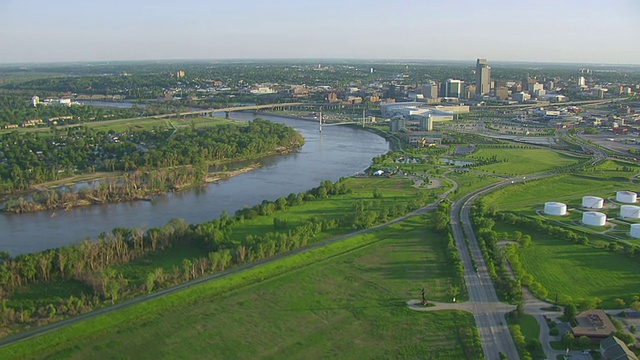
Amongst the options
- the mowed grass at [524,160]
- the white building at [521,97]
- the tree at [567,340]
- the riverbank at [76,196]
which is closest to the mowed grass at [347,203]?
the mowed grass at [524,160]

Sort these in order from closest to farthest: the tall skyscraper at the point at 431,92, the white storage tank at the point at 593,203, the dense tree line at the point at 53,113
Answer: the white storage tank at the point at 593,203 → the dense tree line at the point at 53,113 → the tall skyscraper at the point at 431,92

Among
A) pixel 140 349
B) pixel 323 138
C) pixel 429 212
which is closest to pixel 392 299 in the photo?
pixel 140 349

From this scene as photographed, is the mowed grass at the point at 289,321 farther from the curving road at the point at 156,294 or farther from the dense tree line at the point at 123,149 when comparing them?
the dense tree line at the point at 123,149

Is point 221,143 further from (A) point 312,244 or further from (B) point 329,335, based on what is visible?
(B) point 329,335

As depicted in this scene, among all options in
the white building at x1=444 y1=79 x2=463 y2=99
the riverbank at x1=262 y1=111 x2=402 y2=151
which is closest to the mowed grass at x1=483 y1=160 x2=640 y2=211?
the riverbank at x1=262 y1=111 x2=402 y2=151

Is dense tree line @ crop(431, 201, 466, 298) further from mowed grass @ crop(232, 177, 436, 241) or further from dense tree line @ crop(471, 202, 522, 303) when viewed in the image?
mowed grass @ crop(232, 177, 436, 241)

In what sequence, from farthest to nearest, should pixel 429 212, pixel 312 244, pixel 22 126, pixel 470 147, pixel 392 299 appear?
1. pixel 22 126
2. pixel 470 147
3. pixel 429 212
4. pixel 312 244
5. pixel 392 299

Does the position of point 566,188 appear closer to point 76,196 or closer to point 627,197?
point 627,197
